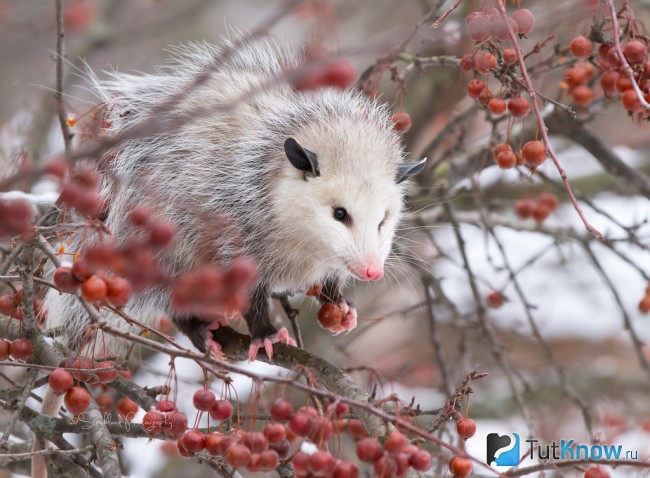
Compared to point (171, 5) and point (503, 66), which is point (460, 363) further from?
point (171, 5)

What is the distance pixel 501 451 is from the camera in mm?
2426

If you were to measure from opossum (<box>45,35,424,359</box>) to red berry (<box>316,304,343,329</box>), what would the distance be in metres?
0.06

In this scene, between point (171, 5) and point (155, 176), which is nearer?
point (155, 176)

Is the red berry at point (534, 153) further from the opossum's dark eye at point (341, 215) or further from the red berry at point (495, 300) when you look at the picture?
the red berry at point (495, 300)

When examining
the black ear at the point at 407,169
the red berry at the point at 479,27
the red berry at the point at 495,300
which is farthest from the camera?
the red berry at the point at 495,300

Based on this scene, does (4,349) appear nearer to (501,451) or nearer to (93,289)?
(93,289)

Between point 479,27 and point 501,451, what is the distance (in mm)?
1163

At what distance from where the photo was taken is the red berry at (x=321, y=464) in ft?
5.10

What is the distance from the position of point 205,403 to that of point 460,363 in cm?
183

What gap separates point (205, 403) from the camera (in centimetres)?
→ 185

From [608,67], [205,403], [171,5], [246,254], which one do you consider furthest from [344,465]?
[171,5]

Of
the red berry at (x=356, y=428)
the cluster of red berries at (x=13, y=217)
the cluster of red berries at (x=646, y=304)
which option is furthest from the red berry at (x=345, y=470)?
the cluster of red berries at (x=646, y=304)

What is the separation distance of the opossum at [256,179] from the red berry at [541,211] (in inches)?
29.5

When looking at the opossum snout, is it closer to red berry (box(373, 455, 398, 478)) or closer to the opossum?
the opossum
